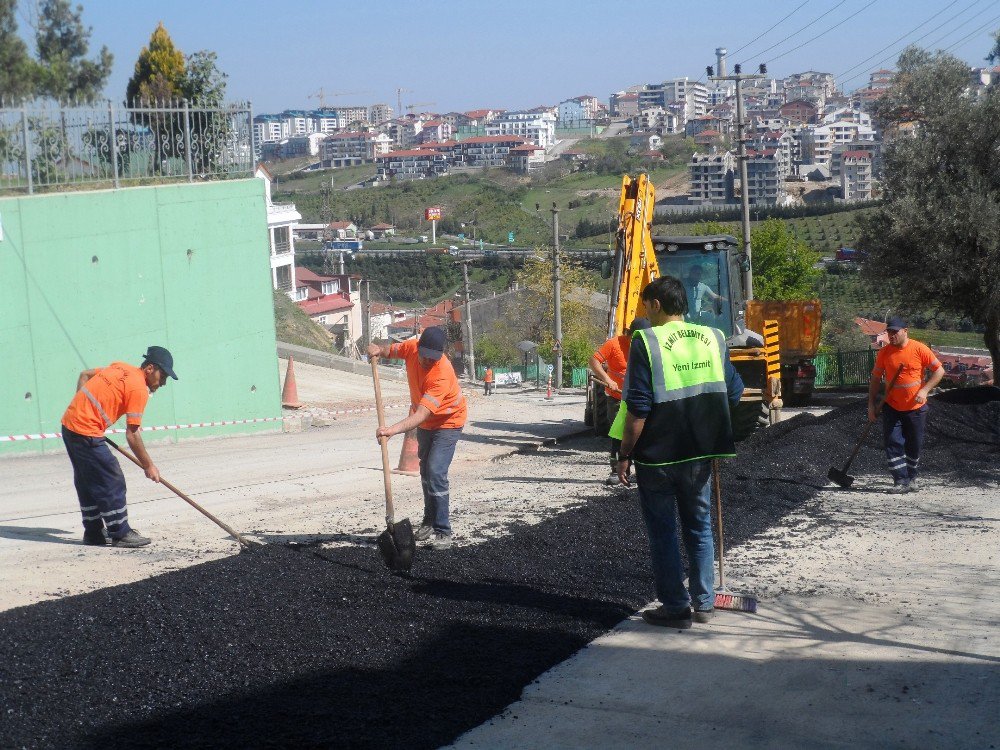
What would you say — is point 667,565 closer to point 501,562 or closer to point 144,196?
point 501,562

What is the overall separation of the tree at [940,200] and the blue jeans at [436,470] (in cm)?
1718

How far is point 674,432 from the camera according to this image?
5.89m

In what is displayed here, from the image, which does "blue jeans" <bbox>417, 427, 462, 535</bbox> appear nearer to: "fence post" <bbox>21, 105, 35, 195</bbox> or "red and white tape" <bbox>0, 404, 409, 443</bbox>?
"red and white tape" <bbox>0, 404, 409, 443</bbox>

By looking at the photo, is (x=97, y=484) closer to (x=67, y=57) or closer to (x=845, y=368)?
(x=67, y=57)

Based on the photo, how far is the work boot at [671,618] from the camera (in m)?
6.07

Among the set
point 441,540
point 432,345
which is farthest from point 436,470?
point 432,345

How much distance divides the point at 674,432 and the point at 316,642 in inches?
85.1

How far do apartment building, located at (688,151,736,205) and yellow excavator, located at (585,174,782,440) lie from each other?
8370 centimetres

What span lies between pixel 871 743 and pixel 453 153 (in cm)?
17304

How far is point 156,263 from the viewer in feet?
50.1

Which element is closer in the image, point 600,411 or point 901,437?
point 901,437

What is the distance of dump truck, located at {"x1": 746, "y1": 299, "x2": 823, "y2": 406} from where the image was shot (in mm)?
24672

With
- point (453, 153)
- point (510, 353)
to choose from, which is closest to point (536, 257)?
point (510, 353)

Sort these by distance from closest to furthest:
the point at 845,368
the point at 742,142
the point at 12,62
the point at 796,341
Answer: the point at 796,341 → the point at 12,62 → the point at 742,142 → the point at 845,368
